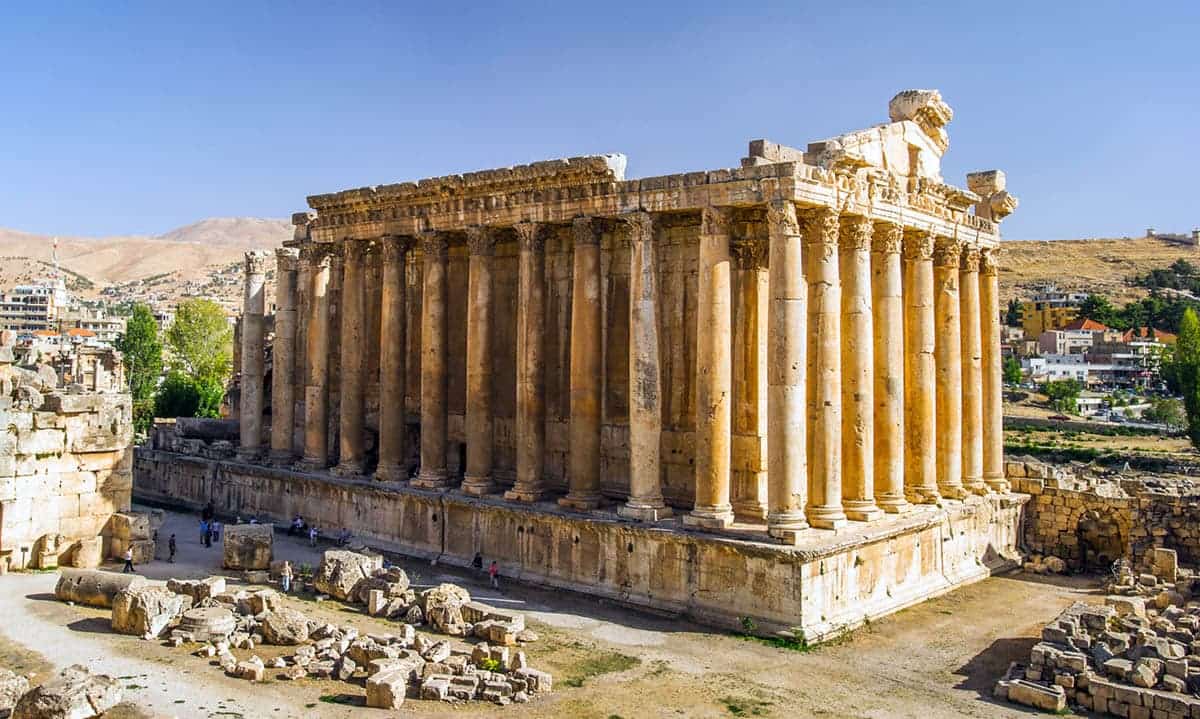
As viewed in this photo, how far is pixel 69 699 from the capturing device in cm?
1296

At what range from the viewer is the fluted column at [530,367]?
76.6 ft

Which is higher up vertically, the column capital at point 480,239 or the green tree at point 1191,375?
the column capital at point 480,239

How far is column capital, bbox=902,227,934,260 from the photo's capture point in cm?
2353

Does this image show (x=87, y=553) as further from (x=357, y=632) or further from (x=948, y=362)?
(x=948, y=362)

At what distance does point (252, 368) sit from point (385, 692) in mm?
20142

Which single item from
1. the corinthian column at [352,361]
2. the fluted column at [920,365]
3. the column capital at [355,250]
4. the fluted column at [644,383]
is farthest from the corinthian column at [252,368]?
the fluted column at [920,365]

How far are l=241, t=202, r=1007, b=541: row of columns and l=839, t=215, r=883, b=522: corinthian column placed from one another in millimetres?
40

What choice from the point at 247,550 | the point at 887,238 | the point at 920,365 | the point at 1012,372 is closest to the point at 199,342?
the point at 247,550

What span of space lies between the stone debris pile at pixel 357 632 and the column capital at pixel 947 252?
14.4 meters

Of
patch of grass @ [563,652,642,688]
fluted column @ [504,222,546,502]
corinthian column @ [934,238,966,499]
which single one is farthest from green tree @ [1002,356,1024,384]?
patch of grass @ [563,652,642,688]

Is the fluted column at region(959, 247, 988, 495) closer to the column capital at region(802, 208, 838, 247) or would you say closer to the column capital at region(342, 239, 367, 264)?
the column capital at region(802, 208, 838, 247)

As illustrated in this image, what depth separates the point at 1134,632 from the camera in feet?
53.9

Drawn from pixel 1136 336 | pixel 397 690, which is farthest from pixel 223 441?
pixel 1136 336

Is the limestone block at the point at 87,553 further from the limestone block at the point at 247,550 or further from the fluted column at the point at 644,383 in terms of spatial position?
the fluted column at the point at 644,383
